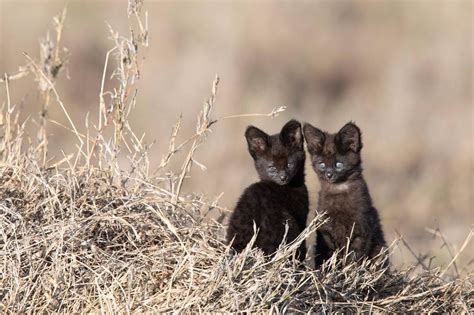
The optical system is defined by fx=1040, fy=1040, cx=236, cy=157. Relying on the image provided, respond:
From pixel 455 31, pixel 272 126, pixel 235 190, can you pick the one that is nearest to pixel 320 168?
pixel 235 190

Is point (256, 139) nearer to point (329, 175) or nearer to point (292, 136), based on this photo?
point (292, 136)

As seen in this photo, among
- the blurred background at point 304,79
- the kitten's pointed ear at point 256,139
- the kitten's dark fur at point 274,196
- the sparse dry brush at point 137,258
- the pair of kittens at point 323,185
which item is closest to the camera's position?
the sparse dry brush at point 137,258

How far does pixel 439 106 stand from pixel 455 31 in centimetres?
274

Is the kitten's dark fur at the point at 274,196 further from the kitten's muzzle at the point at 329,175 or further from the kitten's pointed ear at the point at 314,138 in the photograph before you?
the kitten's muzzle at the point at 329,175

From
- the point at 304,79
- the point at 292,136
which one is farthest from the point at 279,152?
the point at 304,79

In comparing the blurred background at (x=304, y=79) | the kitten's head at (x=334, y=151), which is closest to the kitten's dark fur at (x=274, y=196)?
the kitten's head at (x=334, y=151)

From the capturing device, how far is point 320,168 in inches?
248

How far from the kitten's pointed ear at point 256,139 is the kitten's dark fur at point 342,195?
0.87 feet

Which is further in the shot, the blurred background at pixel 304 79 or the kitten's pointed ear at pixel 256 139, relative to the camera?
the blurred background at pixel 304 79

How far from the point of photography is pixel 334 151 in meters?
6.27

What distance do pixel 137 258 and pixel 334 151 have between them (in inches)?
55.1

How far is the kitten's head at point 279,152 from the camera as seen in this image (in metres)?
6.27

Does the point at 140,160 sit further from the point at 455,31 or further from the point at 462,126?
the point at 455,31

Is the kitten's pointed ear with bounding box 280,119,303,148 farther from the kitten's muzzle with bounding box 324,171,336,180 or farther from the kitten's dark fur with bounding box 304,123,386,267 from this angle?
the kitten's muzzle with bounding box 324,171,336,180
